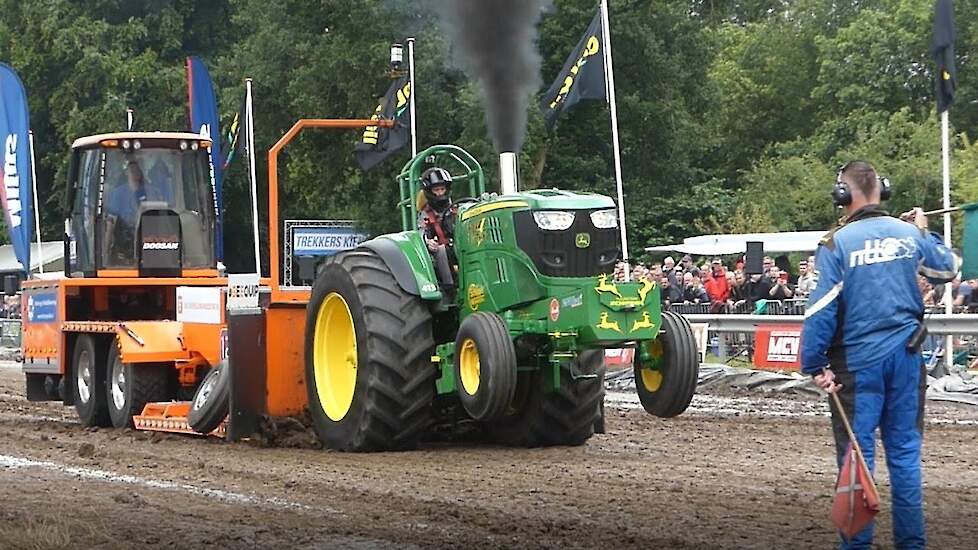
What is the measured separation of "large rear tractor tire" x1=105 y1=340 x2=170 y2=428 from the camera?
1417cm

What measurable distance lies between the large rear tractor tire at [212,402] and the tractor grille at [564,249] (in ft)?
9.04

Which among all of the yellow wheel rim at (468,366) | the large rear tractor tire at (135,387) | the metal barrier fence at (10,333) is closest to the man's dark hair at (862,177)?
the yellow wheel rim at (468,366)

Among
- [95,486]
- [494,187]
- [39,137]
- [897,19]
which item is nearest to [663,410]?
[95,486]

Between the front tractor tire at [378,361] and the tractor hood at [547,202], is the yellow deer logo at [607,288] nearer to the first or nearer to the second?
the tractor hood at [547,202]

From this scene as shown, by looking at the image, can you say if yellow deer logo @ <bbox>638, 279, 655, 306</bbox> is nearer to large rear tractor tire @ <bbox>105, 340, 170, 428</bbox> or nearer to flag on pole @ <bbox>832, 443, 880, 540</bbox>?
flag on pole @ <bbox>832, 443, 880, 540</bbox>

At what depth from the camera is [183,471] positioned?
10609 millimetres

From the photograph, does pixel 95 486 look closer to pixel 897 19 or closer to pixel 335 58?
pixel 335 58

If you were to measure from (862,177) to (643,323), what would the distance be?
3475mm

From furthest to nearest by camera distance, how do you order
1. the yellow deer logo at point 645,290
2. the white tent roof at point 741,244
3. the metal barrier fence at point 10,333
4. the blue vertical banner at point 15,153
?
the metal barrier fence at point 10,333
the white tent roof at point 741,244
the blue vertical banner at point 15,153
the yellow deer logo at point 645,290

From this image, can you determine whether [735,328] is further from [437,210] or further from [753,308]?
[437,210]

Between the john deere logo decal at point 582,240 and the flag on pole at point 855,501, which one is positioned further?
the john deere logo decal at point 582,240

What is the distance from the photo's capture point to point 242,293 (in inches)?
488

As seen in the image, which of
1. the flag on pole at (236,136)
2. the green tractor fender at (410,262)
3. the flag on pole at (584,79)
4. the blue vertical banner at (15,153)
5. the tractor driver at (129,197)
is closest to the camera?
the green tractor fender at (410,262)

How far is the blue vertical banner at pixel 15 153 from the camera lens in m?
23.5
